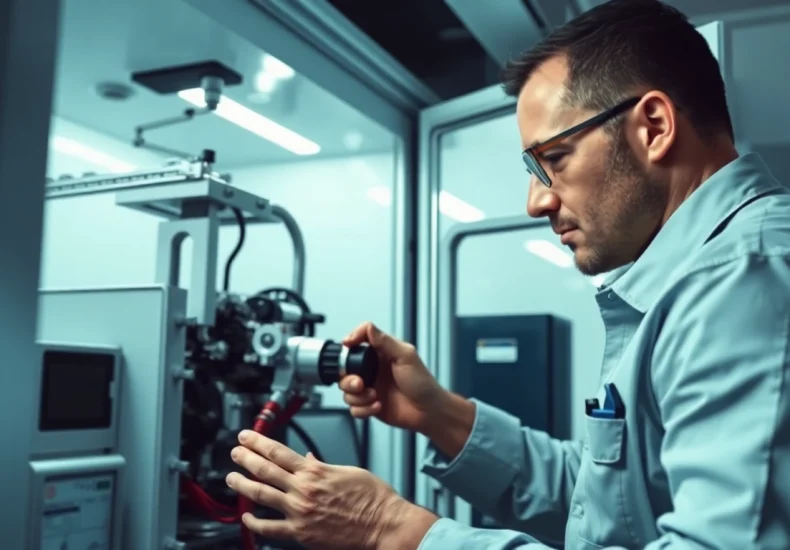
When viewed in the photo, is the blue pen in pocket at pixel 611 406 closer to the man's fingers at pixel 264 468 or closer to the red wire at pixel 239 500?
the man's fingers at pixel 264 468

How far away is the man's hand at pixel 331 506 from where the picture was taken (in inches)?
37.9

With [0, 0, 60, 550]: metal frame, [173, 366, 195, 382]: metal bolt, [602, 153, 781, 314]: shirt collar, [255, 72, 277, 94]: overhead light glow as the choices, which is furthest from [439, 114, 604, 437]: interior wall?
[0, 0, 60, 550]: metal frame

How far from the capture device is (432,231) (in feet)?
7.25

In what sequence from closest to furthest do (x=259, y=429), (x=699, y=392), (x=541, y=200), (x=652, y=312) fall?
(x=699, y=392), (x=652, y=312), (x=541, y=200), (x=259, y=429)

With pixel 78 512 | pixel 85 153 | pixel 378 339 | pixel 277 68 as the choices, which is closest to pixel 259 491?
pixel 78 512

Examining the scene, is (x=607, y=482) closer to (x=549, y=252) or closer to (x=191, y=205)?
(x=191, y=205)

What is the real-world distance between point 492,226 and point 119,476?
1107mm

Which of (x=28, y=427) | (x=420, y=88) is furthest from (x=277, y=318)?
(x=420, y=88)

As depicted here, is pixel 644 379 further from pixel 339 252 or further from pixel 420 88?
pixel 339 252

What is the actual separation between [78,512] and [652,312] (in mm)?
903

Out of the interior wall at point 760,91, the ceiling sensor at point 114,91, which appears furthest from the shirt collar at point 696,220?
the ceiling sensor at point 114,91

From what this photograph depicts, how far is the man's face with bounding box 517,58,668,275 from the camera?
1.03 metres

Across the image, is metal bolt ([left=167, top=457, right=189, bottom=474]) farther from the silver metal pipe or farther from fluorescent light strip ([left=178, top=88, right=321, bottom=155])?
fluorescent light strip ([left=178, top=88, right=321, bottom=155])

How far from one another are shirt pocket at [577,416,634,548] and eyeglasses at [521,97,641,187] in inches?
14.4
